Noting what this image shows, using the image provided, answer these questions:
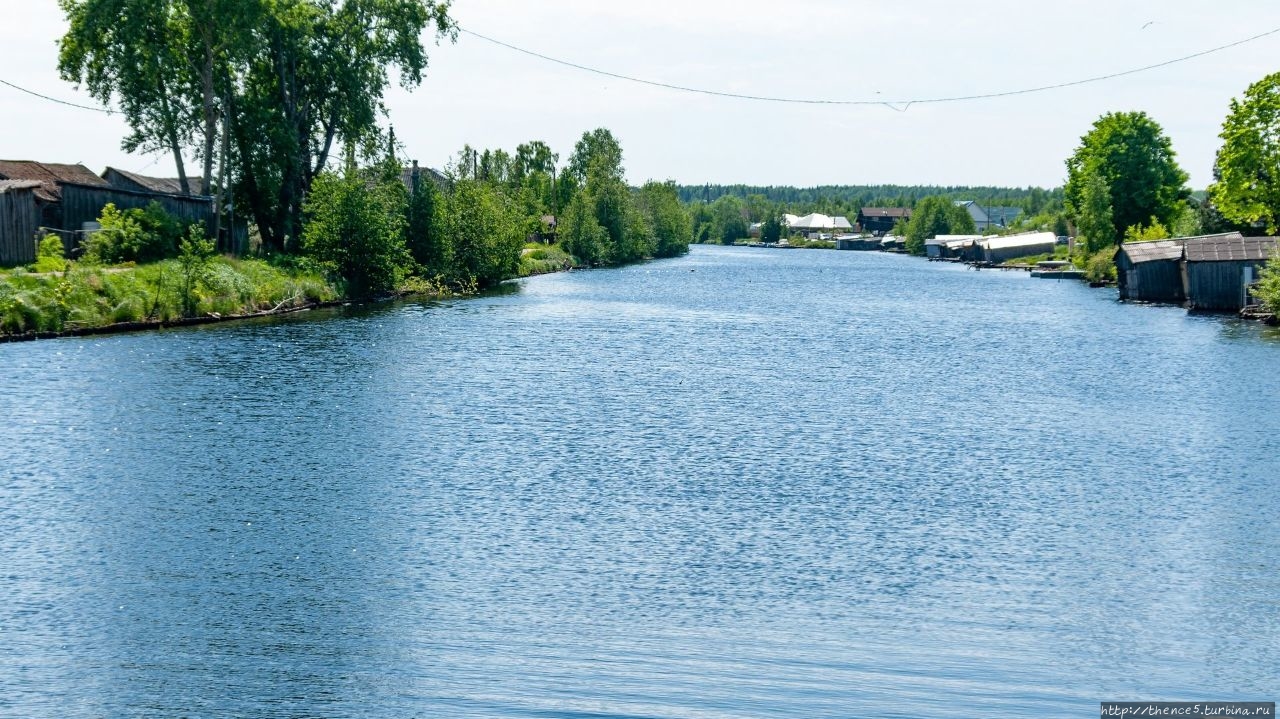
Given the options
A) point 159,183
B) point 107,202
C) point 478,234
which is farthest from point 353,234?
point 159,183

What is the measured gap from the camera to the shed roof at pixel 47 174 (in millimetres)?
71812

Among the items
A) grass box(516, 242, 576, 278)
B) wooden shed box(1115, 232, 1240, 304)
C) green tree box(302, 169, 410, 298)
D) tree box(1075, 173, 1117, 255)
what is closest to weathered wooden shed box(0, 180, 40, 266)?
green tree box(302, 169, 410, 298)

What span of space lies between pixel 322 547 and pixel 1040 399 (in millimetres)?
30363

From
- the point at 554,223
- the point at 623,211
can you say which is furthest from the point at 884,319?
the point at 554,223

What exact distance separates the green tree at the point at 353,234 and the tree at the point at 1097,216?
7686 centimetres

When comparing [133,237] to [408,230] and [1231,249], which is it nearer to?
[408,230]

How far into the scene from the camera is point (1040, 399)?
45.0m

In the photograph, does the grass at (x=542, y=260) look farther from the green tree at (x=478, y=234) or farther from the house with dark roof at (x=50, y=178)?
the house with dark roof at (x=50, y=178)

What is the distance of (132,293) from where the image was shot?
6216 cm

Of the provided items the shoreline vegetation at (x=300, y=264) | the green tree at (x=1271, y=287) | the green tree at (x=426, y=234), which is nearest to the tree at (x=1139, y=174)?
the green tree at (x=1271, y=287)

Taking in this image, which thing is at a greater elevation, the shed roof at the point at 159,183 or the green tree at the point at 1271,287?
the shed roof at the point at 159,183

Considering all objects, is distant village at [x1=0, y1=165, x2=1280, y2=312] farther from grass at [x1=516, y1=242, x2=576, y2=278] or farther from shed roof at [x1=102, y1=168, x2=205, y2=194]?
grass at [x1=516, y1=242, x2=576, y2=278]

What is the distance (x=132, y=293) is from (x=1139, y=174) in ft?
350

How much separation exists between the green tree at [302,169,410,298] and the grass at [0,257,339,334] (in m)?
4.61
